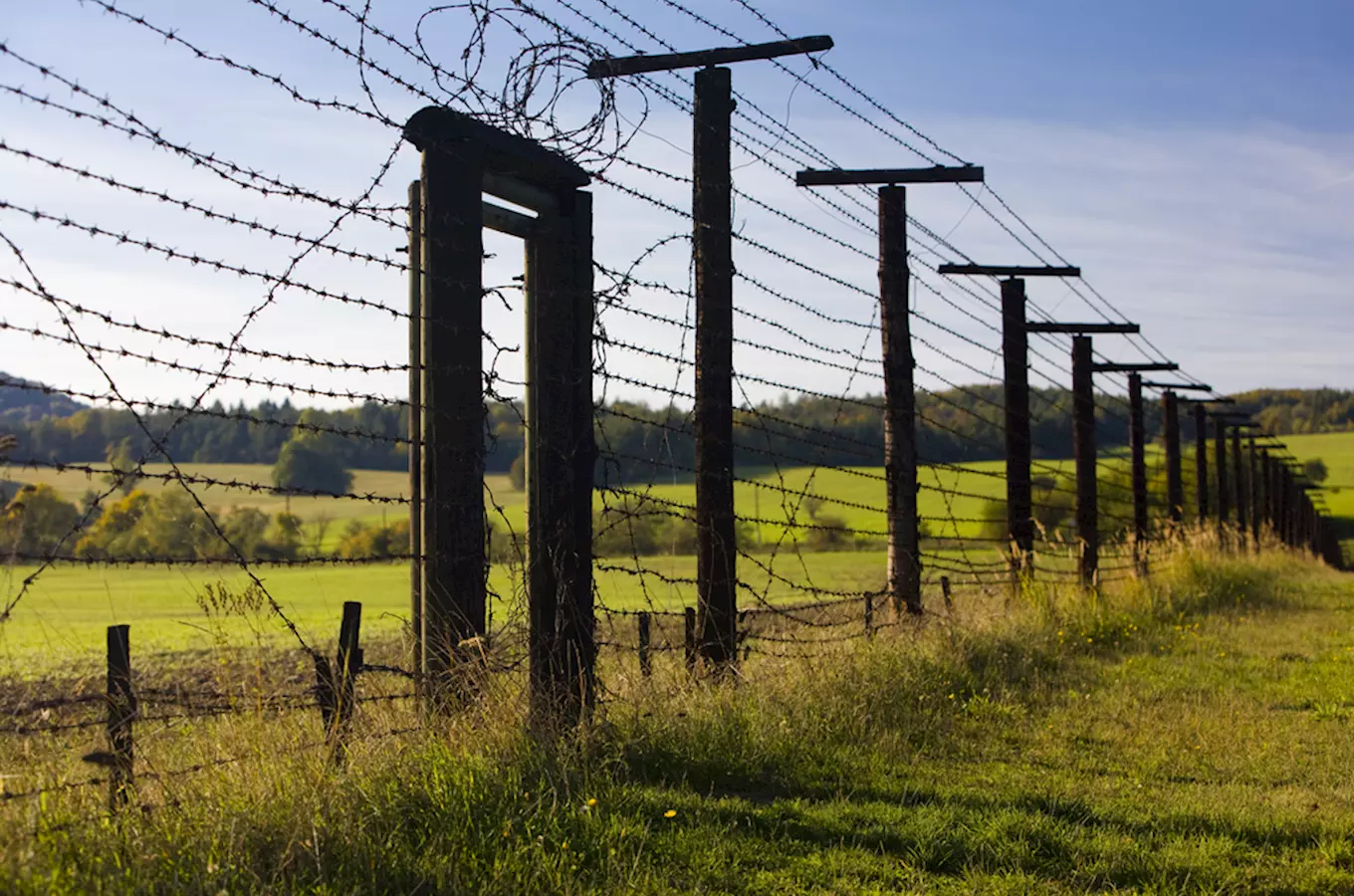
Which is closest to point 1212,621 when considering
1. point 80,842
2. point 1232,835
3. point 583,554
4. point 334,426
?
point 1232,835

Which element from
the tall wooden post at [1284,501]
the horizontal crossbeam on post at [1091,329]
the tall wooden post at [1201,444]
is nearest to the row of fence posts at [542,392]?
the horizontal crossbeam on post at [1091,329]

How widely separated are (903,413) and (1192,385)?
1432 centimetres

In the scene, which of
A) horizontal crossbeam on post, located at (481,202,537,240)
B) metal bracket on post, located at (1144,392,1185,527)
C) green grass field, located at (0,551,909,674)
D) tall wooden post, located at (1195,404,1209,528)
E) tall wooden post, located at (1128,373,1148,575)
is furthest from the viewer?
tall wooden post, located at (1195,404,1209,528)

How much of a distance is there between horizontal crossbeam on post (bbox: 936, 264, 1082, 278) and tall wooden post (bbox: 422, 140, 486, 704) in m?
7.64

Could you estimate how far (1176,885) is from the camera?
405 centimetres

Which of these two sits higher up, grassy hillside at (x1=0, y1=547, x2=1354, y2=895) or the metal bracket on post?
the metal bracket on post

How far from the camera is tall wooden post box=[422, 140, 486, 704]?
15.4 feet

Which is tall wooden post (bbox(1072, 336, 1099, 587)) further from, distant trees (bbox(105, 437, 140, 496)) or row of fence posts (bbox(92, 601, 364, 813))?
distant trees (bbox(105, 437, 140, 496))

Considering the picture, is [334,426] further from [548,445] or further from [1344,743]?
[1344,743]

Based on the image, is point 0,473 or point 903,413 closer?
point 0,473

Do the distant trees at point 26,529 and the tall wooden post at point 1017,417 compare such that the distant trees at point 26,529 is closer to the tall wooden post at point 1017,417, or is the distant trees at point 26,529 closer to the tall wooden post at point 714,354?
the tall wooden post at point 714,354

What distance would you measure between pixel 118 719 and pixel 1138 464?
1637cm

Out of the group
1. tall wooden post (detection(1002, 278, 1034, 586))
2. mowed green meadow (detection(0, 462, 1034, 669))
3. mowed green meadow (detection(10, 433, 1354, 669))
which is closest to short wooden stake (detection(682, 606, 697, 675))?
mowed green meadow (detection(0, 462, 1034, 669))

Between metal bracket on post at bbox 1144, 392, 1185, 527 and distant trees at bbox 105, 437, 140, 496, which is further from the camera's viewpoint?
metal bracket on post at bbox 1144, 392, 1185, 527
